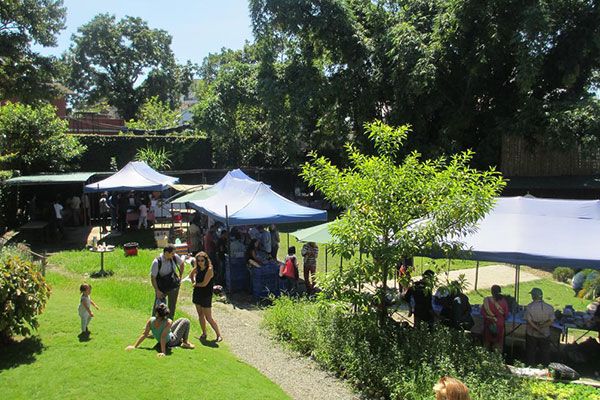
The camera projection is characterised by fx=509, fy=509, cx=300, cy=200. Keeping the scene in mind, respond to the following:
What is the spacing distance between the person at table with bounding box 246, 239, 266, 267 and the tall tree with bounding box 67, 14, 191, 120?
4749 centimetres

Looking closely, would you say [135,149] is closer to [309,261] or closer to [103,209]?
[103,209]

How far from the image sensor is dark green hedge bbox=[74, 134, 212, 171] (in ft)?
92.6

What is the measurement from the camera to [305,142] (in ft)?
105

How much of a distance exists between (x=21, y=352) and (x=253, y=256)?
6058mm

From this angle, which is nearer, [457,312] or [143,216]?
[457,312]

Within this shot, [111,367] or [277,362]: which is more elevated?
[111,367]

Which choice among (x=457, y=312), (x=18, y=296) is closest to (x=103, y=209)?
(x=18, y=296)

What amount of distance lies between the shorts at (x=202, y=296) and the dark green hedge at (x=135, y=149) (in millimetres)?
21210

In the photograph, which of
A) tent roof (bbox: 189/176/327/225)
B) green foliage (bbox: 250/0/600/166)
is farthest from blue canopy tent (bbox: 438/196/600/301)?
green foliage (bbox: 250/0/600/166)

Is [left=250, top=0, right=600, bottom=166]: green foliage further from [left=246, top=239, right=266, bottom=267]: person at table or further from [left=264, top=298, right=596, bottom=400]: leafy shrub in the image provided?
[left=264, top=298, right=596, bottom=400]: leafy shrub

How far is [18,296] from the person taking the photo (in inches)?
304

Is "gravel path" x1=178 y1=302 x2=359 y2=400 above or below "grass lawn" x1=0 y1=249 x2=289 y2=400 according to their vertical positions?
below

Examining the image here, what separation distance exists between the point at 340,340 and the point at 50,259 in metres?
11.5

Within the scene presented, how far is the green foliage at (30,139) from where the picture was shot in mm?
23109
